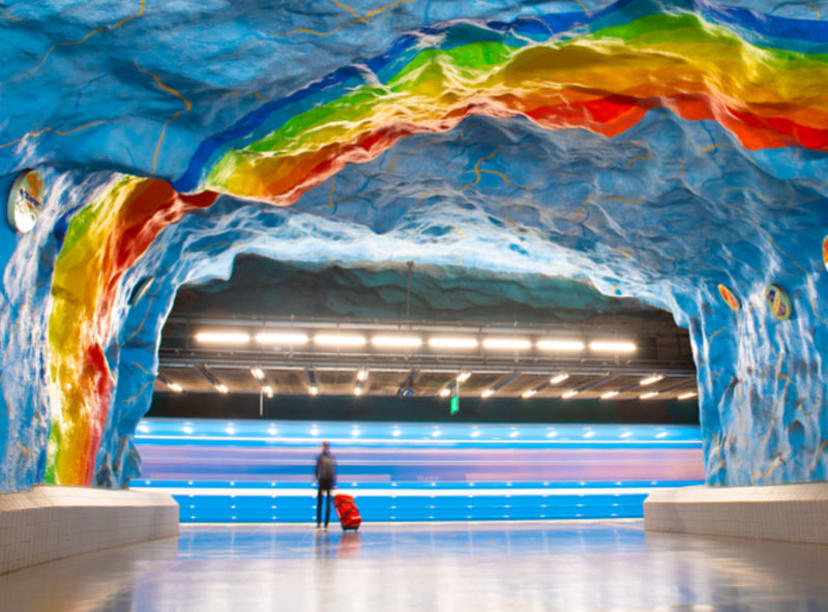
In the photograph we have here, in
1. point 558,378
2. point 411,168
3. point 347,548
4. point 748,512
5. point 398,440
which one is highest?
point 411,168

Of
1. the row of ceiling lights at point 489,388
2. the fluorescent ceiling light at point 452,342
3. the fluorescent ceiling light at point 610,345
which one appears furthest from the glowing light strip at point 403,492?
the fluorescent ceiling light at point 452,342

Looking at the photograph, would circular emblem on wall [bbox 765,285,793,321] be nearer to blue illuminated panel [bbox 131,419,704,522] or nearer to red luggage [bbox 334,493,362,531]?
red luggage [bbox 334,493,362,531]

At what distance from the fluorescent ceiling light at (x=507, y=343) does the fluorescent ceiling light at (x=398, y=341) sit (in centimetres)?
113

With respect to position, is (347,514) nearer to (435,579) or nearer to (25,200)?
(435,579)

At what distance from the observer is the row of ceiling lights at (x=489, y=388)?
13272 millimetres

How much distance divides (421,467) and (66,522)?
10.6 metres

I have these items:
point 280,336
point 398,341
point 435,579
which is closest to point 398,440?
point 398,341

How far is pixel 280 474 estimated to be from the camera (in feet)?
51.2

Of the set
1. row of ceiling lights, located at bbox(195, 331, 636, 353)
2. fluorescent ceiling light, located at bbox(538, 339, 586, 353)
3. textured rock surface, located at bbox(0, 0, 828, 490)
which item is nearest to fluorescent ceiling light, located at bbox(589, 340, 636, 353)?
row of ceiling lights, located at bbox(195, 331, 636, 353)

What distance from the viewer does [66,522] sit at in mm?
6152

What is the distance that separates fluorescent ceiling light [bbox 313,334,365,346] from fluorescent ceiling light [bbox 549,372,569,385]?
369cm

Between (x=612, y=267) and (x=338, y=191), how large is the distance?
163 inches

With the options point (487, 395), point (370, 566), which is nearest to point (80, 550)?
point (370, 566)

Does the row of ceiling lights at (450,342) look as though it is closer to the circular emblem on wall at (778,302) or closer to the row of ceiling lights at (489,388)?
the row of ceiling lights at (489,388)
